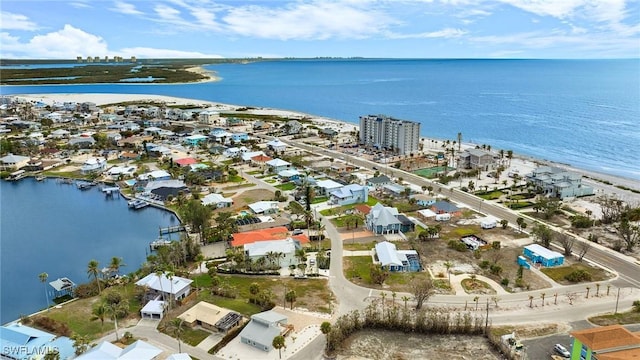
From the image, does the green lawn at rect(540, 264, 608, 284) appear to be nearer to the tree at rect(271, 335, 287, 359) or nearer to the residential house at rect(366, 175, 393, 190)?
the tree at rect(271, 335, 287, 359)

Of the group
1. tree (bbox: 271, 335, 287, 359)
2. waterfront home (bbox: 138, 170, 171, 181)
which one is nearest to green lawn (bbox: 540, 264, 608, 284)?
tree (bbox: 271, 335, 287, 359)

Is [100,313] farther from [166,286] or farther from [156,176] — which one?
[156,176]

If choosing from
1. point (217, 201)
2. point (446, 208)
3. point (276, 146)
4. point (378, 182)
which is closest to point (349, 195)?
point (378, 182)

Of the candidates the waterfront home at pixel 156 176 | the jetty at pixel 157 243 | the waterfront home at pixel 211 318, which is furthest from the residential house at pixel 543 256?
the waterfront home at pixel 156 176

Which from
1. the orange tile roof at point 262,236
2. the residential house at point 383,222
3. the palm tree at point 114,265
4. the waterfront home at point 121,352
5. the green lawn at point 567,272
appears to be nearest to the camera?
the waterfront home at point 121,352

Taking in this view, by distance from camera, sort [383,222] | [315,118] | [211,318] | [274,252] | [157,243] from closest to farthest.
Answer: [211,318] < [274,252] < [157,243] < [383,222] < [315,118]

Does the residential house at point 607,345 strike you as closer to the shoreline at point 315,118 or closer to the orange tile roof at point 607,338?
the orange tile roof at point 607,338
